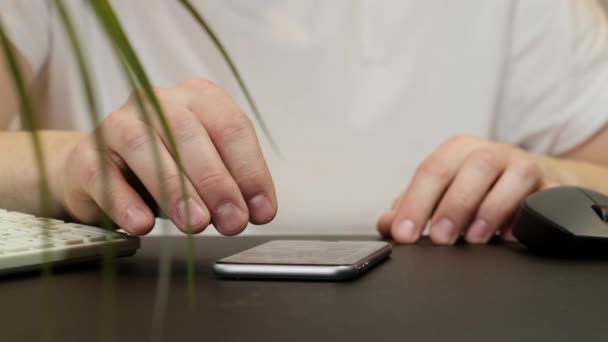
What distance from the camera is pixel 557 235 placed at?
514 millimetres

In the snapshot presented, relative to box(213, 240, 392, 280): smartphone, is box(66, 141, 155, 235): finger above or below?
above

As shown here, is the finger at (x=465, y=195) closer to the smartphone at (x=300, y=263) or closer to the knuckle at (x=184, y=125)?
the smartphone at (x=300, y=263)

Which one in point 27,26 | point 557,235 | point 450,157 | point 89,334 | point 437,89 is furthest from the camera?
point 437,89

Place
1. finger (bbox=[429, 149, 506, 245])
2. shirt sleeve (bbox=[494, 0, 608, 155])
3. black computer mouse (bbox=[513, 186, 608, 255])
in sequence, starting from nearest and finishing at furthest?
black computer mouse (bbox=[513, 186, 608, 255])
finger (bbox=[429, 149, 506, 245])
shirt sleeve (bbox=[494, 0, 608, 155])

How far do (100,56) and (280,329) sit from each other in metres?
0.92

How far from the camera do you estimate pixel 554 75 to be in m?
1.16

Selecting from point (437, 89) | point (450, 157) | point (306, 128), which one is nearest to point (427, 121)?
point (437, 89)

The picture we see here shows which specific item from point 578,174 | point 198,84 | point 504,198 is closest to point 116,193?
point 198,84

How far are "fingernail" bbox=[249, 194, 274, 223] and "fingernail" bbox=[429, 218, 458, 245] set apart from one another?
7.9 inches

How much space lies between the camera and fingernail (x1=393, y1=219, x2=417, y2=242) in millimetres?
612

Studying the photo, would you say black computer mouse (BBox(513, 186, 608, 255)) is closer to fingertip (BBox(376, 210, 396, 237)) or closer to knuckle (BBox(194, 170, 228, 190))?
fingertip (BBox(376, 210, 396, 237))

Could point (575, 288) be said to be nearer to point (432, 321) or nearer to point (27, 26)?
point (432, 321)

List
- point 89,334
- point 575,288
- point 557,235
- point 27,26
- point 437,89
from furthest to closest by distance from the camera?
1. point 437,89
2. point 27,26
3. point 557,235
4. point 575,288
5. point 89,334

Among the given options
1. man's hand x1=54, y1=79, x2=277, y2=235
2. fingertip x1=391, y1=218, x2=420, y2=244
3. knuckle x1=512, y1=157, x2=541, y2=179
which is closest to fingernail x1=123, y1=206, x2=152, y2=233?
man's hand x1=54, y1=79, x2=277, y2=235
